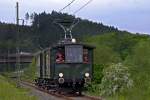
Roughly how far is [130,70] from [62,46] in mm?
7082

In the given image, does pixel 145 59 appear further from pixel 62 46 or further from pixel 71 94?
pixel 71 94

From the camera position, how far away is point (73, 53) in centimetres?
3388

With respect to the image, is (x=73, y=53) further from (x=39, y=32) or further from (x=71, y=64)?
(x=39, y=32)

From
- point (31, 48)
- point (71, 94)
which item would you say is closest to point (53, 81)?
point (71, 94)

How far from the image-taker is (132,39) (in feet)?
302

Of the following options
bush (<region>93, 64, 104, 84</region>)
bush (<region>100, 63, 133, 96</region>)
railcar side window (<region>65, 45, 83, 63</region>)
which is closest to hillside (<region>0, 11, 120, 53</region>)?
bush (<region>93, 64, 104, 84</region>)

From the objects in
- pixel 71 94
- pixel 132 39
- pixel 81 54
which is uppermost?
pixel 132 39

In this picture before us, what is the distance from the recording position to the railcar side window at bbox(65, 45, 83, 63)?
3394 cm

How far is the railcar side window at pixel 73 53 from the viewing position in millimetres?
33944

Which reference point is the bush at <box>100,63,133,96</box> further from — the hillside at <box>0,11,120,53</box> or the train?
the hillside at <box>0,11,120,53</box>

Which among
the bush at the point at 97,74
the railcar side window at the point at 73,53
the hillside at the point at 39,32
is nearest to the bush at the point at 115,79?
the railcar side window at the point at 73,53

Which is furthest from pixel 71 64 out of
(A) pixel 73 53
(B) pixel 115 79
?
(B) pixel 115 79

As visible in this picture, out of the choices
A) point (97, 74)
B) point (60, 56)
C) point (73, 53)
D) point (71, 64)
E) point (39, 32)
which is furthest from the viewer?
point (39, 32)

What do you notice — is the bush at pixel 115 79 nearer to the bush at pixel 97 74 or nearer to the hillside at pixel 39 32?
the bush at pixel 97 74
